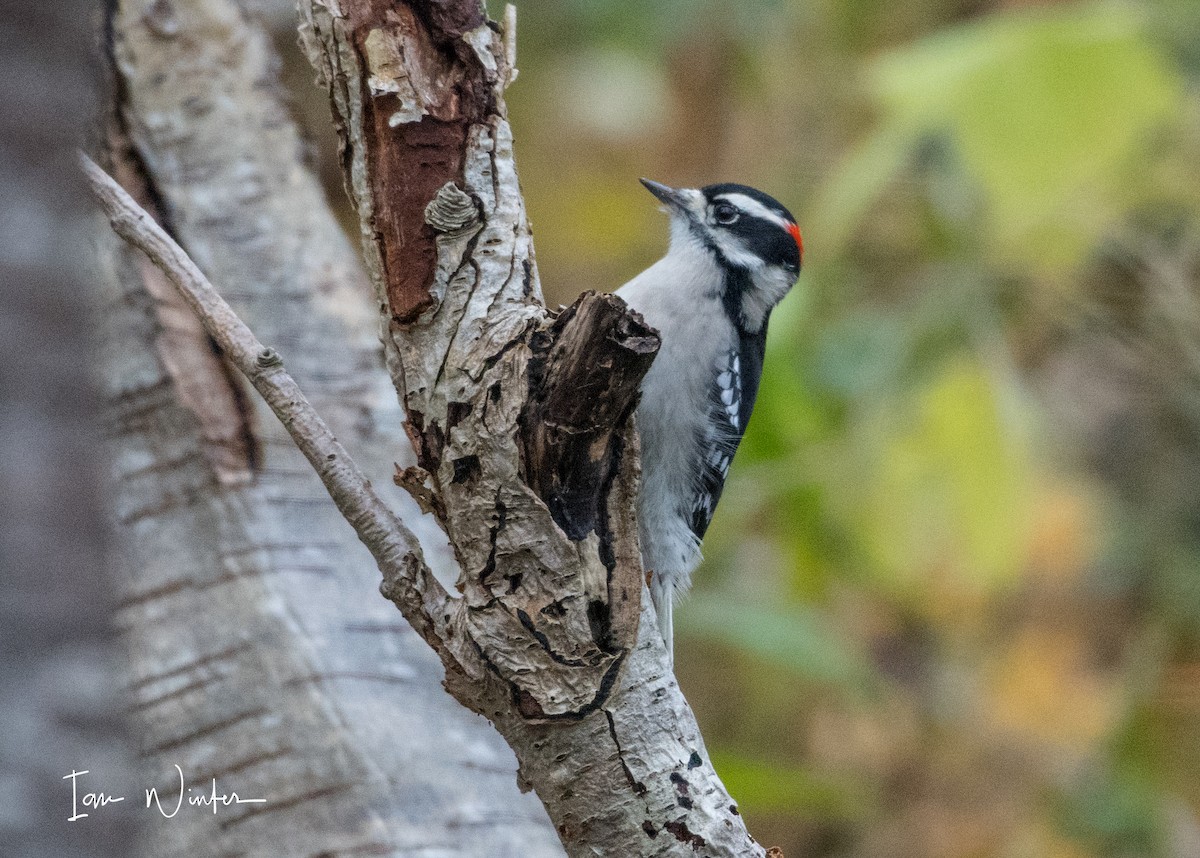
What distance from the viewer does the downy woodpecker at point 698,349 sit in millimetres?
3295

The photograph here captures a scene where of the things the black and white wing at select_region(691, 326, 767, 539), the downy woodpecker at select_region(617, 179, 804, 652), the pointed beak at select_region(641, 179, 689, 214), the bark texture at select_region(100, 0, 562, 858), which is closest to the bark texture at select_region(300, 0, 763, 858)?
the bark texture at select_region(100, 0, 562, 858)

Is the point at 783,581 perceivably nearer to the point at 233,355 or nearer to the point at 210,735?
the point at 210,735

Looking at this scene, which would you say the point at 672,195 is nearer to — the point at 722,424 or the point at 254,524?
the point at 722,424

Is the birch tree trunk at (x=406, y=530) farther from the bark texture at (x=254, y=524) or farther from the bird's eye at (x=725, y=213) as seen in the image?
the bird's eye at (x=725, y=213)

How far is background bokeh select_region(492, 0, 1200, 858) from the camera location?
400cm

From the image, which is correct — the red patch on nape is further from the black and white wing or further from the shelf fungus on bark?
the shelf fungus on bark

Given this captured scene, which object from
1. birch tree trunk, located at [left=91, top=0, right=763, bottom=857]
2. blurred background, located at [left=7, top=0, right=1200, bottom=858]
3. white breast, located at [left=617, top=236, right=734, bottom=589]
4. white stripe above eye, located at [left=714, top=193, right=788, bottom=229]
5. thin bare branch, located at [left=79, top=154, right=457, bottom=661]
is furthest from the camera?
blurred background, located at [left=7, top=0, right=1200, bottom=858]

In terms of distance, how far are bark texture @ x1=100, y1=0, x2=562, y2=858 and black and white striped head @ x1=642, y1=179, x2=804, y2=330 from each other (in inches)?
37.2

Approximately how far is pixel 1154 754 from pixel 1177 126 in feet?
8.47

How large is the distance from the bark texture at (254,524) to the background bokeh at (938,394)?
1.06 m

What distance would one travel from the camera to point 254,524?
2.92m

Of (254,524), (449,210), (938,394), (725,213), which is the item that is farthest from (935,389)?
(449,210)

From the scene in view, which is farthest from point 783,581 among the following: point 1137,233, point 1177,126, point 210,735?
point 210,735

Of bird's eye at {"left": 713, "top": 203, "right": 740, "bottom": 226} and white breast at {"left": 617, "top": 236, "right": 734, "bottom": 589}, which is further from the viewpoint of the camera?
bird's eye at {"left": 713, "top": 203, "right": 740, "bottom": 226}
